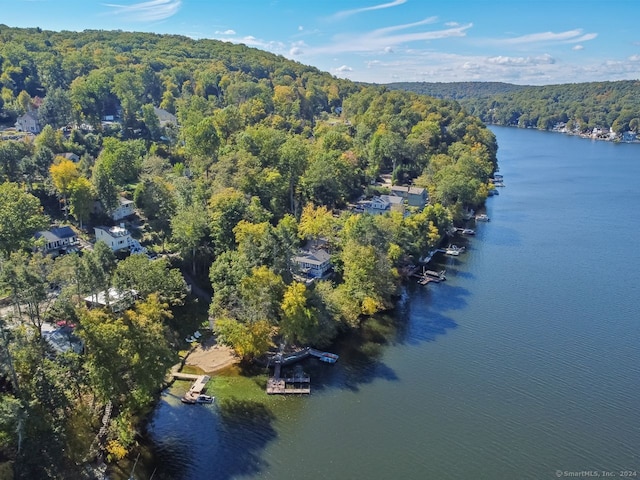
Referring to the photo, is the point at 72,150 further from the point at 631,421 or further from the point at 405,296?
the point at 631,421

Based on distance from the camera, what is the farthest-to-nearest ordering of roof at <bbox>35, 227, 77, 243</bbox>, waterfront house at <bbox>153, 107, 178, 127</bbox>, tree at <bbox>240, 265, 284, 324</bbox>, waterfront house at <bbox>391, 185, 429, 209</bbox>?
waterfront house at <bbox>153, 107, 178, 127</bbox> → waterfront house at <bbox>391, 185, 429, 209</bbox> → roof at <bbox>35, 227, 77, 243</bbox> → tree at <bbox>240, 265, 284, 324</bbox>

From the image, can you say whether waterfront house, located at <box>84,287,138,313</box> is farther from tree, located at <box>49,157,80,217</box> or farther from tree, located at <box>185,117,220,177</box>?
tree, located at <box>185,117,220,177</box>

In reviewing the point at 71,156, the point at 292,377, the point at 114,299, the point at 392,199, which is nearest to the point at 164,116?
the point at 71,156

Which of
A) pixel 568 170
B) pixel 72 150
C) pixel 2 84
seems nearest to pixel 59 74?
pixel 2 84

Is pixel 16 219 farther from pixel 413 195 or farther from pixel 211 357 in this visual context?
pixel 413 195

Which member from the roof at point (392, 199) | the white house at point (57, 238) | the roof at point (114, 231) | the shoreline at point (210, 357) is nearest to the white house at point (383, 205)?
the roof at point (392, 199)

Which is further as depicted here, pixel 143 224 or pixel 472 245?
pixel 472 245

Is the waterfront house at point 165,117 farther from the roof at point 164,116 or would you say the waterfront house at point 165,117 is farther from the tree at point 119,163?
the tree at point 119,163

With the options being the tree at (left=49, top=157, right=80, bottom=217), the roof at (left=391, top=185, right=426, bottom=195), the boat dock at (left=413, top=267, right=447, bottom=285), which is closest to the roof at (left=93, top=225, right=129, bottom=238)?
the tree at (left=49, top=157, right=80, bottom=217)
